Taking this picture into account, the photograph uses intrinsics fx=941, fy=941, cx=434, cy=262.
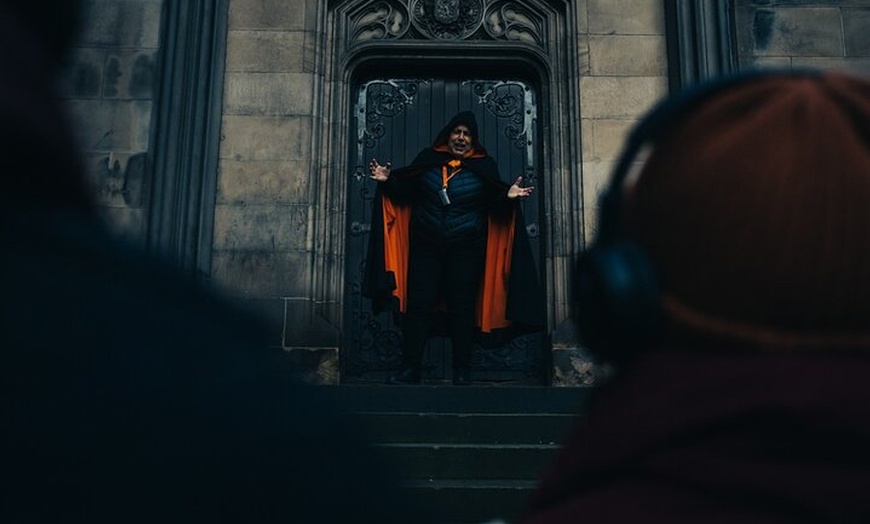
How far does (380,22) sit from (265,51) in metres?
1.09

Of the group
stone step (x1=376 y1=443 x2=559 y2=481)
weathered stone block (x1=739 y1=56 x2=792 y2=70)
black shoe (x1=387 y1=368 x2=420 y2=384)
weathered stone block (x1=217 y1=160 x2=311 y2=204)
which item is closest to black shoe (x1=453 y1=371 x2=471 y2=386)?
black shoe (x1=387 y1=368 x2=420 y2=384)

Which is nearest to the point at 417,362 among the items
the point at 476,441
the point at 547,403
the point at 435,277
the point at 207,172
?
the point at 435,277

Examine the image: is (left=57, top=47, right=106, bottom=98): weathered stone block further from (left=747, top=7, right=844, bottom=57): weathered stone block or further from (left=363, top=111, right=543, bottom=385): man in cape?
(left=747, top=7, right=844, bottom=57): weathered stone block

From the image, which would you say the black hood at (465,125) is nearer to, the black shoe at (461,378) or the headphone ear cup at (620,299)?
the black shoe at (461,378)

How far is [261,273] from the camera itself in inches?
288

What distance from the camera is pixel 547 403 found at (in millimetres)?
5535

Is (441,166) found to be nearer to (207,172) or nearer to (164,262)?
(207,172)

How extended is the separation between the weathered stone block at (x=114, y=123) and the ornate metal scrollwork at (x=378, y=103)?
5.99 ft

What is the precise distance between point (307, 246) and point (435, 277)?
1.37 meters

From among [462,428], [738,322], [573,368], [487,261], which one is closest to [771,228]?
[738,322]

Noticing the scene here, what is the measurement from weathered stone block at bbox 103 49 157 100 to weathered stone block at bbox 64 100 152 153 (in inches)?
2.9

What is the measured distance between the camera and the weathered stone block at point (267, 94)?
7.66 m

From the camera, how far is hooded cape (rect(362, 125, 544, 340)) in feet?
22.1

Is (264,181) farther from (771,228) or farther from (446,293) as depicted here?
(771,228)
